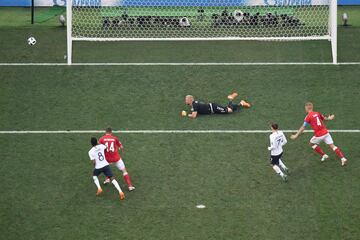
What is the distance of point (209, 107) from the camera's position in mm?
20906

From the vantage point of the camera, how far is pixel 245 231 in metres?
15.0

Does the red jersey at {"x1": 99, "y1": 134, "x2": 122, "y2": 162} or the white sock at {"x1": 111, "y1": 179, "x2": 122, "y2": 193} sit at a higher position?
the red jersey at {"x1": 99, "y1": 134, "x2": 122, "y2": 162}

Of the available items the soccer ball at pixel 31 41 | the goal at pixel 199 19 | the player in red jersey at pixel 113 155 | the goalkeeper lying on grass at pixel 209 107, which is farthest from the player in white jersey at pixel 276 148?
the soccer ball at pixel 31 41

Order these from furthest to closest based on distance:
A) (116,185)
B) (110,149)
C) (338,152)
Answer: (338,152) → (110,149) → (116,185)

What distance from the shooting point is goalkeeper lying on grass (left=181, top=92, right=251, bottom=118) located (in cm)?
2073

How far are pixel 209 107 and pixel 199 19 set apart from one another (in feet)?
22.2

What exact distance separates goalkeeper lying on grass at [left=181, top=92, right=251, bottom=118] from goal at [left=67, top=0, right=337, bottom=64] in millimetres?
4527

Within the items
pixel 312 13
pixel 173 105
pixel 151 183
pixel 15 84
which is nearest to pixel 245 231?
pixel 151 183

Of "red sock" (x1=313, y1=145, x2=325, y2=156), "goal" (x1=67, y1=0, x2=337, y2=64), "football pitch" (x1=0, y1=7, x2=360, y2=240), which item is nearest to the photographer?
"football pitch" (x1=0, y1=7, x2=360, y2=240)

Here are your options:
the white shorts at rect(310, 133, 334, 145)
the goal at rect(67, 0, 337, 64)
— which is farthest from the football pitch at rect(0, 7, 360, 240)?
the goal at rect(67, 0, 337, 64)

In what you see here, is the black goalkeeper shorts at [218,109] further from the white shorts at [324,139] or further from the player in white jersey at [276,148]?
the player in white jersey at [276,148]

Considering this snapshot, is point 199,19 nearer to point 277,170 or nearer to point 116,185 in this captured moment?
point 277,170

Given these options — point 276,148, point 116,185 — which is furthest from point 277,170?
point 116,185

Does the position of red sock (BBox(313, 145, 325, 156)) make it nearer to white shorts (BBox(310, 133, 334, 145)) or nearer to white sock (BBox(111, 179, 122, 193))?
white shorts (BBox(310, 133, 334, 145))
